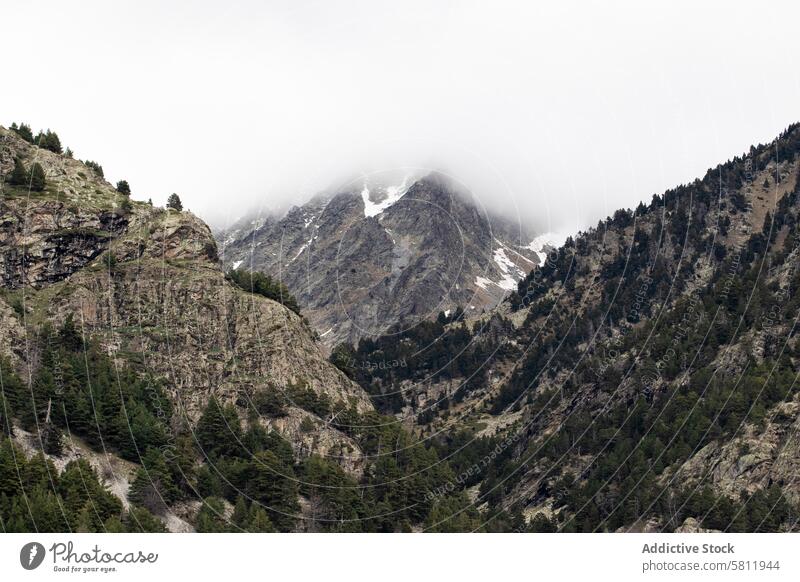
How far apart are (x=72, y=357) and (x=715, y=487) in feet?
360

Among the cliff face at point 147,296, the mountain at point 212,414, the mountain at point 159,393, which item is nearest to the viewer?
the mountain at point 159,393

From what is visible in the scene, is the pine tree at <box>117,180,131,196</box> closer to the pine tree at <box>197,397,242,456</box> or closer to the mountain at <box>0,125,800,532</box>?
the mountain at <box>0,125,800,532</box>

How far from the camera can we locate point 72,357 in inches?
5817

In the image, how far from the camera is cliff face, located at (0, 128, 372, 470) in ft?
538

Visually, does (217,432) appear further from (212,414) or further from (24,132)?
(24,132)

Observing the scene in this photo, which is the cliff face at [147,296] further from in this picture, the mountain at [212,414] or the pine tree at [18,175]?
the pine tree at [18,175]

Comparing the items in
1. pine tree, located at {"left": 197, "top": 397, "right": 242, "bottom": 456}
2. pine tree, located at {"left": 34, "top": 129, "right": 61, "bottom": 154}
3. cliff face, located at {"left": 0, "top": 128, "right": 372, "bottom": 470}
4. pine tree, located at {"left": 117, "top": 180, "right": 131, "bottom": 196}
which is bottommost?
pine tree, located at {"left": 197, "top": 397, "right": 242, "bottom": 456}

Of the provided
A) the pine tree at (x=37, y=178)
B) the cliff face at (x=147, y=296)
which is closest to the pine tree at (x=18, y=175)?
the pine tree at (x=37, y=178)

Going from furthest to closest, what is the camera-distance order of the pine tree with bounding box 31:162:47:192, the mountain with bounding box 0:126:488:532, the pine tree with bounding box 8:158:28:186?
1. the pine tree with bounding box 31:162:47:192
2. the pine tree with bounding box 8:158:28:186
3. the mountain with bounding box 0:126:488:532

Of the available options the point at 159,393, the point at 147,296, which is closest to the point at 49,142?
the point at 147,296

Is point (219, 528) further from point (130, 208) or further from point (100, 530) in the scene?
point (130, 208)

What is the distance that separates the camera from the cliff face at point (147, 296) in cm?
16388

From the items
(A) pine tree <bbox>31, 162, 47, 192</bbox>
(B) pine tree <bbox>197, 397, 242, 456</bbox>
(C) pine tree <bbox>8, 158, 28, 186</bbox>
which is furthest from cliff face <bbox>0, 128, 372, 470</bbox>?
(B) pine tree <bbox>197, 397, 242, 456</bbox>

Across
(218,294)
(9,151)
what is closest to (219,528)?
(218,294)
